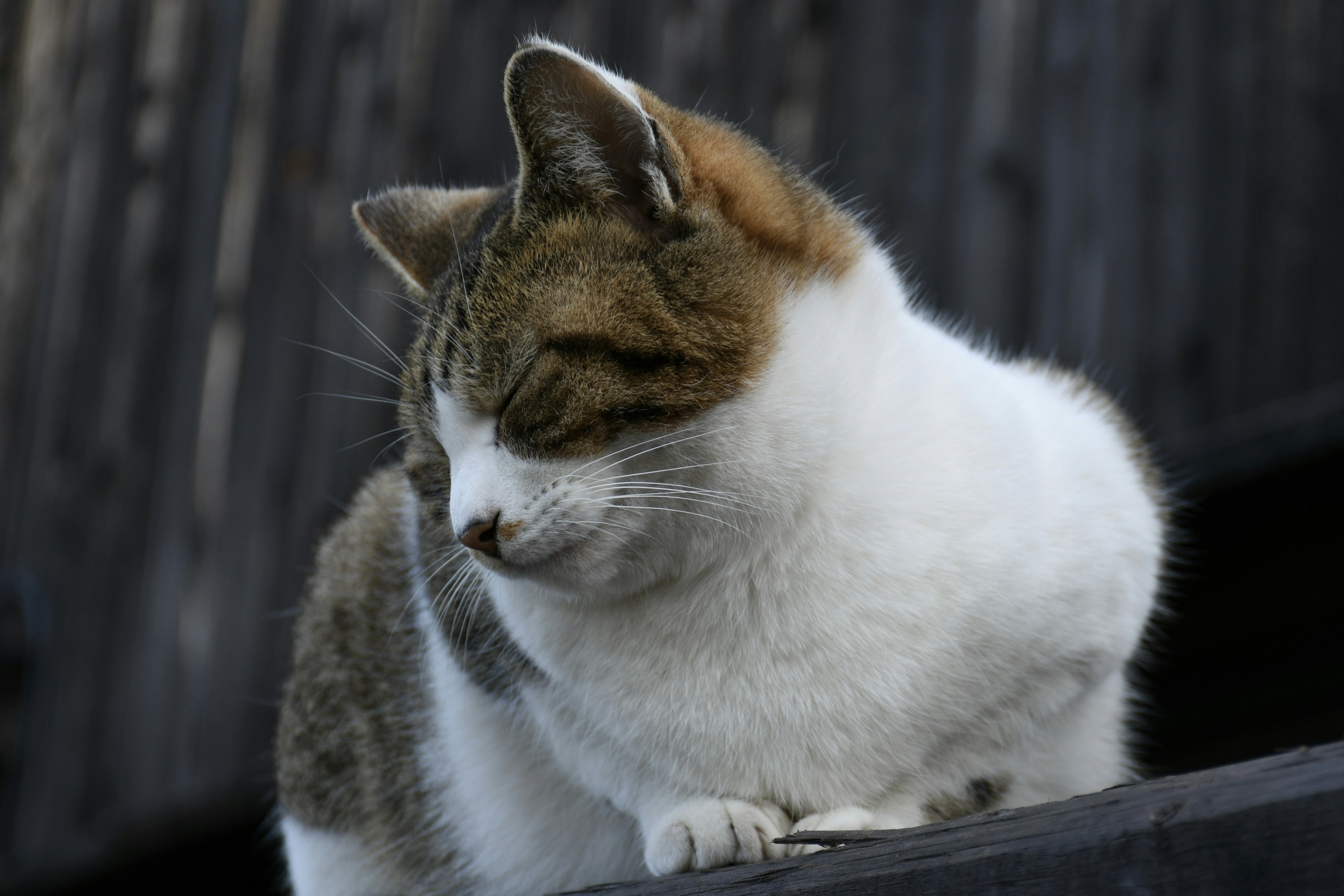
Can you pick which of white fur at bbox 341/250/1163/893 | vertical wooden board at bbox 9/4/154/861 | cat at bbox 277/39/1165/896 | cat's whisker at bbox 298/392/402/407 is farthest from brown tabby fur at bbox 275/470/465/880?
vertical wooden board at bbox 9/4/154/861

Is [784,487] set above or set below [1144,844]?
below

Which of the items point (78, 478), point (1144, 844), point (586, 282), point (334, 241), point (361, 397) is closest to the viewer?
point (1144, 844)

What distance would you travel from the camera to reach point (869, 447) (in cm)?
142

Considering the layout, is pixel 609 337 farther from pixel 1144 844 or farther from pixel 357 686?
pixel 357 686

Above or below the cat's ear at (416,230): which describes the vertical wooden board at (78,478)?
below

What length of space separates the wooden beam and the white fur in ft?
0.99

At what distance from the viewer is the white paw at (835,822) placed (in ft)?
4.17

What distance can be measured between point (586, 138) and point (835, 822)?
89cm

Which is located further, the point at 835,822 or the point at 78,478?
the point at 78,478

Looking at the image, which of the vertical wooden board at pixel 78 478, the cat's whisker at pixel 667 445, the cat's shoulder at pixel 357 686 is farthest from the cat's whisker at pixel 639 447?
the vertical wooden board at pixel 78 478

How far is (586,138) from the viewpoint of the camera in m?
1.41

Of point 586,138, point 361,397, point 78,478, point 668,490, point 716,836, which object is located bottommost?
point 78,478

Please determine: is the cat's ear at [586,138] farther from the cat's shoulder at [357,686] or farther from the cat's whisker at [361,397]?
the cat's shoulder at [357,686]

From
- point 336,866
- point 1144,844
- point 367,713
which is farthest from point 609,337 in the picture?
point 336,866
